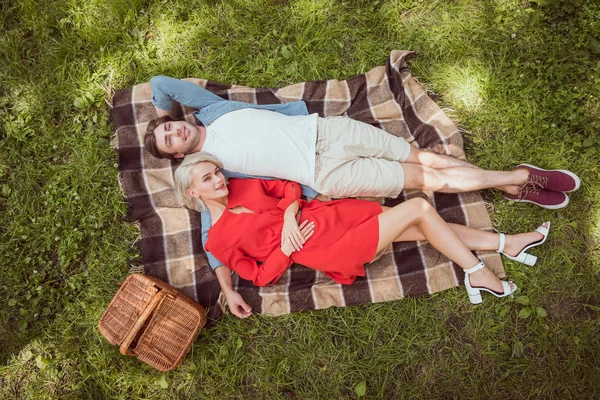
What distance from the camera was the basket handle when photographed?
3482mm

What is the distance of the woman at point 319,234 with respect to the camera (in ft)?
11.9

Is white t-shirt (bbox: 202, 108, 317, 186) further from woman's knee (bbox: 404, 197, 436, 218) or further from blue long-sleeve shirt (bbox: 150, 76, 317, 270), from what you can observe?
woman's knee (bbox: 404, 197, 436, 218)

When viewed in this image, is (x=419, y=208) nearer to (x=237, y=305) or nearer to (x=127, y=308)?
(x=237, y=305)

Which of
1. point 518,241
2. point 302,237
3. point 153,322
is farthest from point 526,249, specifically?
point 153,322

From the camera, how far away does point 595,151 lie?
12.9 ft

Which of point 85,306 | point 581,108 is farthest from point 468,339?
point 85,306

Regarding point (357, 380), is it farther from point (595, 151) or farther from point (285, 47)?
point (285, 47)

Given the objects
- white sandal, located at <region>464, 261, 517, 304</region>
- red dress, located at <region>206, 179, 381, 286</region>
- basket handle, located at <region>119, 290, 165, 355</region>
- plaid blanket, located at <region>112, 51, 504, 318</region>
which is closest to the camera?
basket handle, located at <region>119, 290, 165, 355</region>

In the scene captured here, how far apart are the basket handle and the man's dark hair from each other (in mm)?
1346

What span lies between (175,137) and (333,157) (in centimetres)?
151

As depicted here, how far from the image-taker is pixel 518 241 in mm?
3848

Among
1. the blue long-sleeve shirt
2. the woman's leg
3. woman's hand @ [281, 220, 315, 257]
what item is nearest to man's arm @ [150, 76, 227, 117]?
the blue long-sleeve shirt

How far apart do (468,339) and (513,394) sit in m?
0.56

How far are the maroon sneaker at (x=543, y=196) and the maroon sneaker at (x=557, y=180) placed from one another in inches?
2.2
